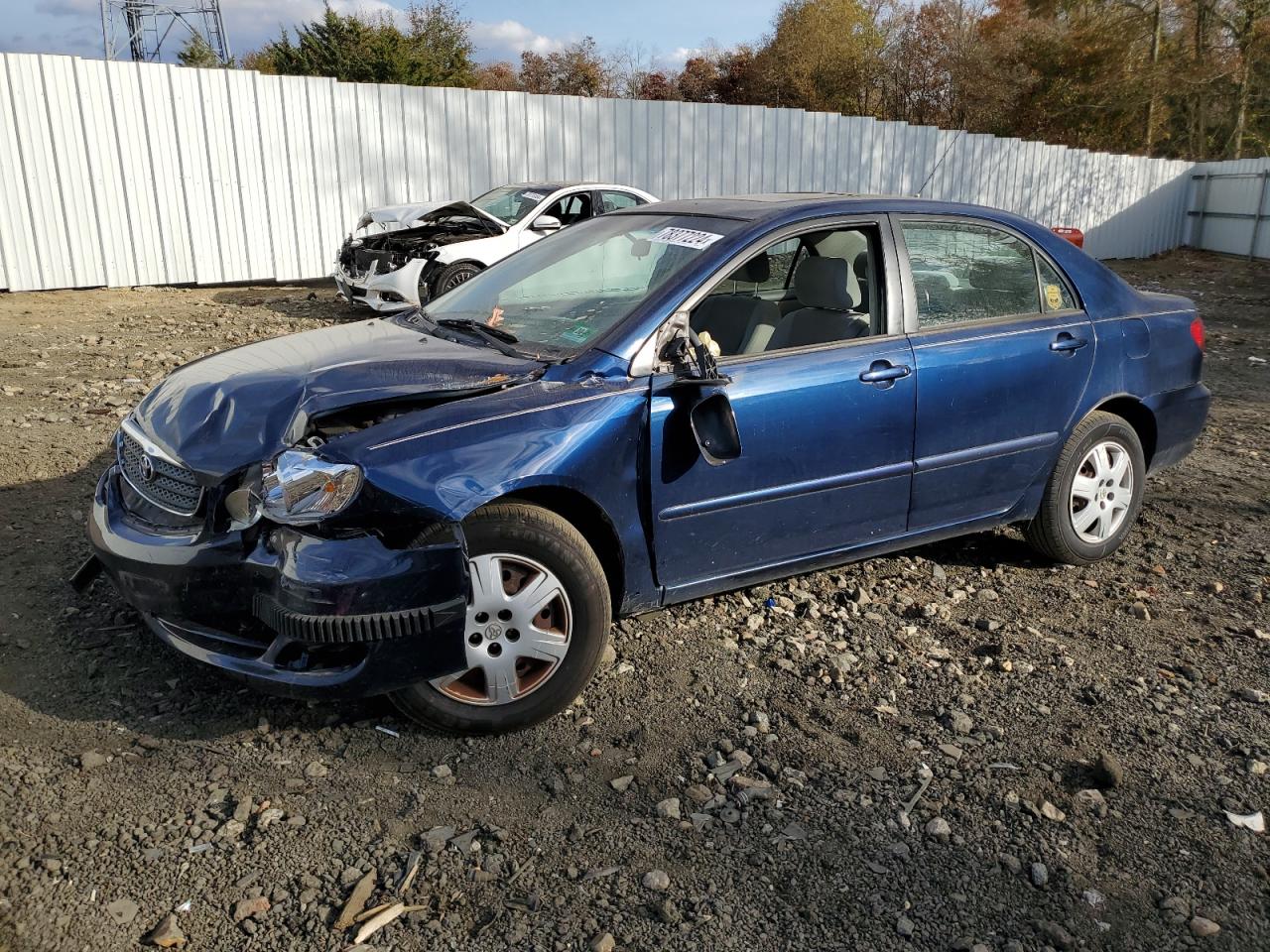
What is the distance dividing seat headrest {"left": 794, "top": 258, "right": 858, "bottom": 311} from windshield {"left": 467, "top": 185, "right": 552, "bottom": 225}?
825cm

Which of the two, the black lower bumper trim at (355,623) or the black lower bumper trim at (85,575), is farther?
the black lower bumper trim at (85,575)

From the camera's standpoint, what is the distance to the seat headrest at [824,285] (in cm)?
419

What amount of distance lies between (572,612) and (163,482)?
1.44 meters

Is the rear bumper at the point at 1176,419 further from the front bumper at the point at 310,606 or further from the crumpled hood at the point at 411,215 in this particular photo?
the crumpled hood at the point at 411,215

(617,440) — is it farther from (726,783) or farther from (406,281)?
(406,281)

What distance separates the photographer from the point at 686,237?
13.3 feet

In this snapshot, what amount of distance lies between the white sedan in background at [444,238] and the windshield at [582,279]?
19.6 feet

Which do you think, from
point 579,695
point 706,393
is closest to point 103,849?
point 579,695

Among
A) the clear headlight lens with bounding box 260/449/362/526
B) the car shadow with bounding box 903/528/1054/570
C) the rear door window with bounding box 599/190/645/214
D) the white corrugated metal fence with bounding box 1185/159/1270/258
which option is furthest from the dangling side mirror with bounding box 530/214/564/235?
the white corrugated metal fence with bounding box 1185/159/1270/258

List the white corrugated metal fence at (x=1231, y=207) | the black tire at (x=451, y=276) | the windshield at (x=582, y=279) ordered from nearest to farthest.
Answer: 1. the windshield at (x=582, y=279)
2. the black tire at (x=451, y=276)
3. the white corrugated metal fence at (x=1231, y=207)

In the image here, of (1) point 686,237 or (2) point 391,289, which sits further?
(2) point 391,289

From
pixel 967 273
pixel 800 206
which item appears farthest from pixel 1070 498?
pixel 800 206

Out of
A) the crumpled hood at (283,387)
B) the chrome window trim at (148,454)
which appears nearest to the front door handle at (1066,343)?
the crumpled hood at (283,387)

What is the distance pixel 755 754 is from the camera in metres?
3.28
